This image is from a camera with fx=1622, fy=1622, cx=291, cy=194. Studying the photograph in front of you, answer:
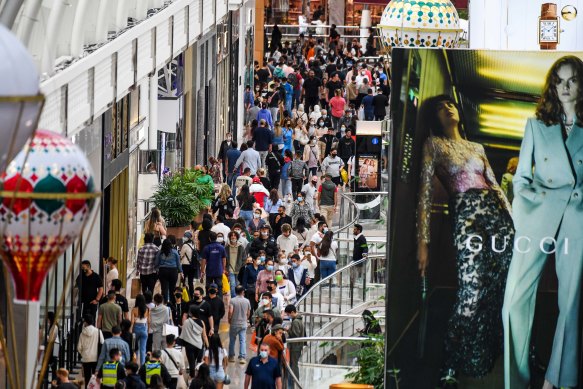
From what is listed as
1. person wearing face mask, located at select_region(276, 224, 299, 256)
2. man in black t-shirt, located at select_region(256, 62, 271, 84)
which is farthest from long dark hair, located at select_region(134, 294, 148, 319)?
man in black t-shirt, located at select_region(256, 62, 271, 84)

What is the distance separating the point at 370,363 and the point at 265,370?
1693mm

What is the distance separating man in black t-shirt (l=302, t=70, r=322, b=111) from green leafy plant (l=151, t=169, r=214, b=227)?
53.6ft

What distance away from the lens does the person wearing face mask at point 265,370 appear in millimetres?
17422

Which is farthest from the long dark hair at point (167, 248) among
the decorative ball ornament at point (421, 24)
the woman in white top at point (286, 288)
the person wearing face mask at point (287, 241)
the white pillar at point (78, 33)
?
the decorative ball ornament at point (421, 24)

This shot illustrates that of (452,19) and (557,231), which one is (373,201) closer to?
(452,19)

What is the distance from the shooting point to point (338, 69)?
168ft

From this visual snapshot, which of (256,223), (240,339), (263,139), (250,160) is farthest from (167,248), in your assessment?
(263,139)

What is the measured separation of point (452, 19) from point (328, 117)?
757 inches

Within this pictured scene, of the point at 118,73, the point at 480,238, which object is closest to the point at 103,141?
the point at 118,73

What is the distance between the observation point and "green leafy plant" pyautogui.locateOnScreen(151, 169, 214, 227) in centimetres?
2786

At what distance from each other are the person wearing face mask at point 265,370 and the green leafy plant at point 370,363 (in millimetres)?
1254

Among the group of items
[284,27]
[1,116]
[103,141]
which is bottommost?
[284,27]

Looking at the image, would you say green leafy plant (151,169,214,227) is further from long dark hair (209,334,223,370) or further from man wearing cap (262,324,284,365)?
man wearing cap (262,324,284,365)

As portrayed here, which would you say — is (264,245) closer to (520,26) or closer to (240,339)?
(240,339)
